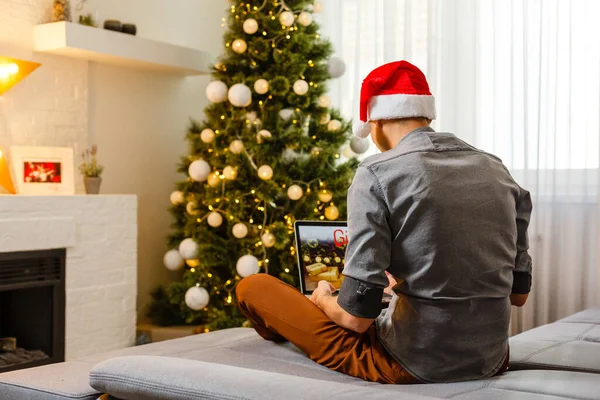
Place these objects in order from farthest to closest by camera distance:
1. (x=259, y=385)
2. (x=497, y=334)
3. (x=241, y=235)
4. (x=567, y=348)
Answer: (x=241, y=235) → (x=567, y=348) → (x=497, y=334) → (x=259, y=385)

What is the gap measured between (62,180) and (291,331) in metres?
2.34

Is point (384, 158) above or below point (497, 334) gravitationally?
above

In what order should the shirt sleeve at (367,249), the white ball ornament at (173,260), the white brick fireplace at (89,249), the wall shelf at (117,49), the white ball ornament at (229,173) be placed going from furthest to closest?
the white ball ornament at (173,260) < the white ball ornament at (229,173) < the wall shelf at (117,49) < the white brick fireplace at (89,249) < the shirt sleeve at (367,249)

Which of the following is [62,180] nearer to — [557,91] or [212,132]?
[212,132]

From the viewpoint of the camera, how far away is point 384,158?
1863 mm

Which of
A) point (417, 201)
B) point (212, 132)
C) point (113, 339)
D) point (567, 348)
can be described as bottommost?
point (113, 339)

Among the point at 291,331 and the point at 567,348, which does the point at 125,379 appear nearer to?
the point at 291,331

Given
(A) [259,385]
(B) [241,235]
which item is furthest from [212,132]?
(A) [259,385]

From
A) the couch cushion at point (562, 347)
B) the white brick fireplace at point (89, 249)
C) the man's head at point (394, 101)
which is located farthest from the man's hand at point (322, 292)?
the white brick fireplace at point (89, 249)

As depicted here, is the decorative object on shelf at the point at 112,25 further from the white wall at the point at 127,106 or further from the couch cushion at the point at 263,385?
the couch cushion at the point at 263,385

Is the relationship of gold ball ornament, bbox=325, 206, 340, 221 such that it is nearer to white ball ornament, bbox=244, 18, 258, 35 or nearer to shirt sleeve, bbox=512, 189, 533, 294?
white ball ornament, bbox=244, 18, 258, 35

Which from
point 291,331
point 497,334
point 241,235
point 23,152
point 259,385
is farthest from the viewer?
point 241,235

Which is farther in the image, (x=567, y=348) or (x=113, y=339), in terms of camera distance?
(x=113, y=339)

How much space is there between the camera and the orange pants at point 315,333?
77.6 inches
